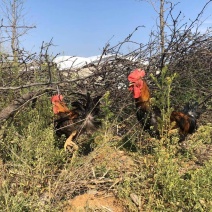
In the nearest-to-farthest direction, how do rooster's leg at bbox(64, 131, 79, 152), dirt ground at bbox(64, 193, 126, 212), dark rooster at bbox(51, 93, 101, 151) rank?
1. dirt ground at bbox(64, 193, 126, 212)
2. rooster's leg at bbox(64, 131, 79, 152)
3. dark rooster at bbox(51, 93, 101, 151)

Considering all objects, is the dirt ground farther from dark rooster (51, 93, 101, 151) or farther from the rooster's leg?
dark rooster (51, 93, 101, 151)

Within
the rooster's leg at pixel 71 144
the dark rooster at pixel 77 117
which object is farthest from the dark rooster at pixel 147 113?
the rooster's leg at pixel 71 144

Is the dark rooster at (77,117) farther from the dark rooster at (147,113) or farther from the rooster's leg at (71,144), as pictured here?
the dark rooster at (147,113)

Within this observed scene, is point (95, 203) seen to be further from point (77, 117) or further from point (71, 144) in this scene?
point (77, 117)

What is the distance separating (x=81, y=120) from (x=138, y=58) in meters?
1.72

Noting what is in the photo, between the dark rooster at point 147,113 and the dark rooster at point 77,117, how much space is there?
0.54 metres

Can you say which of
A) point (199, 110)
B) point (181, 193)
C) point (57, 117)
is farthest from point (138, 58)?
point (181, 193)

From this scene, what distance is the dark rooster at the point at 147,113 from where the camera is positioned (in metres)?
3.89

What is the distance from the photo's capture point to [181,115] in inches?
167

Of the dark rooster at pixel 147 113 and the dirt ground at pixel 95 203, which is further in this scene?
the dark rooster at pixel 147 113

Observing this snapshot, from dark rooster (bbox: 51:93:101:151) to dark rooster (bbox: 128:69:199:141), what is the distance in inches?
21.4

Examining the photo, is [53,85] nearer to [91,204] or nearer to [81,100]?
[81,100]

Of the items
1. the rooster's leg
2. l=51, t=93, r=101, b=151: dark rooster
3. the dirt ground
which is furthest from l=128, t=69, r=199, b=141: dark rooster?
the dirt ground

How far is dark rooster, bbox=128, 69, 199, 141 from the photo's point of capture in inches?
153
